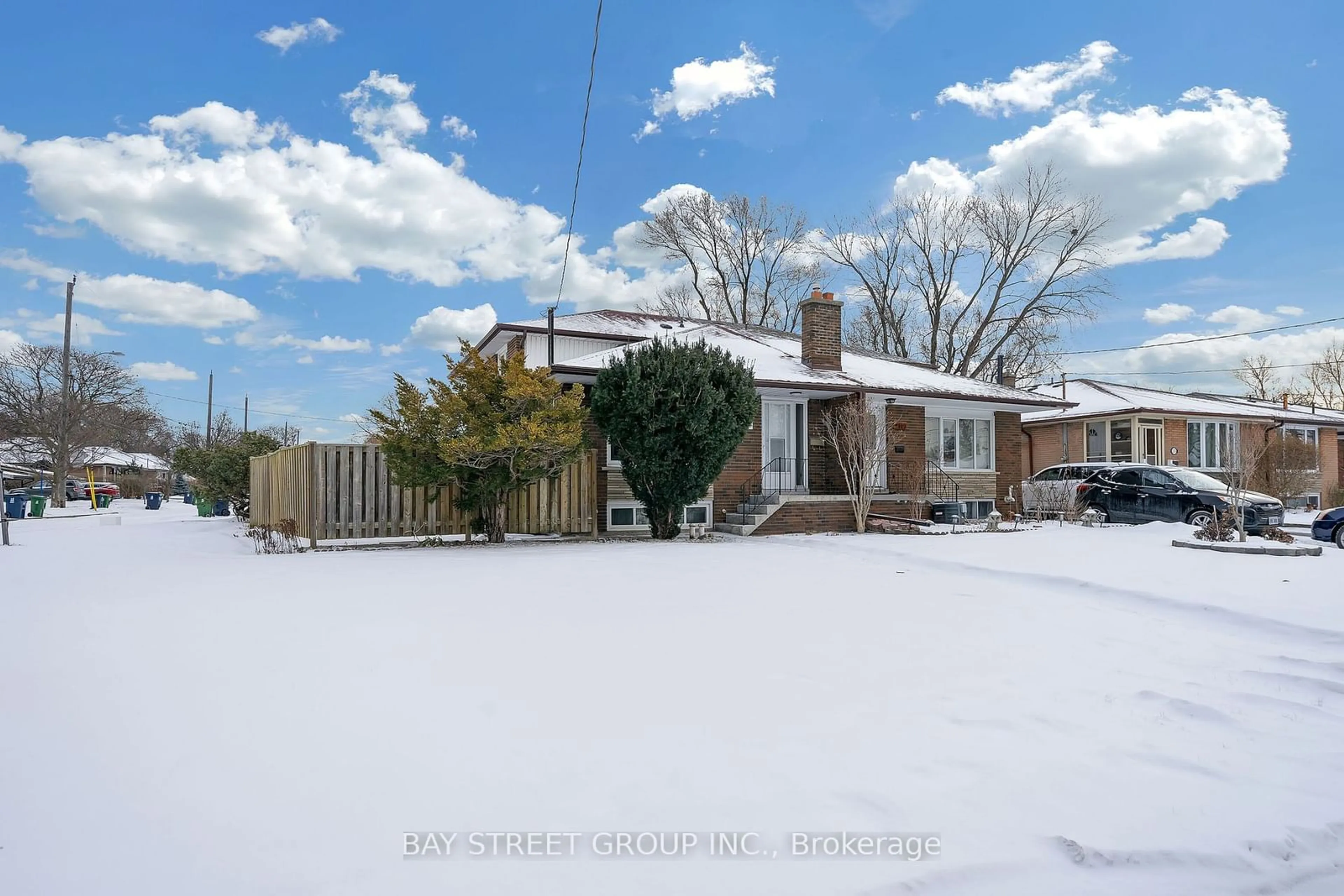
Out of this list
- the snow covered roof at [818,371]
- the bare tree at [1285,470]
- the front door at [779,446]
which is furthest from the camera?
the bare tree at [1285,470]

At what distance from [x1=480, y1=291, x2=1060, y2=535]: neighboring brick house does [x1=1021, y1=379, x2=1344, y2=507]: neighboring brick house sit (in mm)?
6240

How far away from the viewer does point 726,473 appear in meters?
17.2

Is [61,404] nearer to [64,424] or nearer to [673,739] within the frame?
[64,424]

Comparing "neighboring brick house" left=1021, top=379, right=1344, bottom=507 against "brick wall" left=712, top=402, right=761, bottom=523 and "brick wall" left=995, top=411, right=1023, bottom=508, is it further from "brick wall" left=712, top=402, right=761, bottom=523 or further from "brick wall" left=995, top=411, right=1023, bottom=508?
"brick wall" left=712, top=402, right=761, bottom=523

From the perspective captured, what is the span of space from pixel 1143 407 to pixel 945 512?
1344 cm

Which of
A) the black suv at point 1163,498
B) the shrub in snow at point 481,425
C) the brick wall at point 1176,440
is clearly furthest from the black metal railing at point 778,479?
the brick wall at point 1176,440

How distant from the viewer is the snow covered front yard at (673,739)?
8.93 feet

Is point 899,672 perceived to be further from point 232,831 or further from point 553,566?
point 553,566

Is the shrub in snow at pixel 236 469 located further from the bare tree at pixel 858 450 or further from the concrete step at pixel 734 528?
the bare tree at pixel 858 450

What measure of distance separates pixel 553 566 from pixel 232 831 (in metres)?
7.39

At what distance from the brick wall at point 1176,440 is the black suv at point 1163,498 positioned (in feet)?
34.1

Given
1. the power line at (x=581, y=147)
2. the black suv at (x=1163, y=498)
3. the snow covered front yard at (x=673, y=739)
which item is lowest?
the snow covered front yard at (x=673, y=739)

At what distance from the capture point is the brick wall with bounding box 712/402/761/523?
56.2 ft

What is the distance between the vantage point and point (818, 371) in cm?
1866
